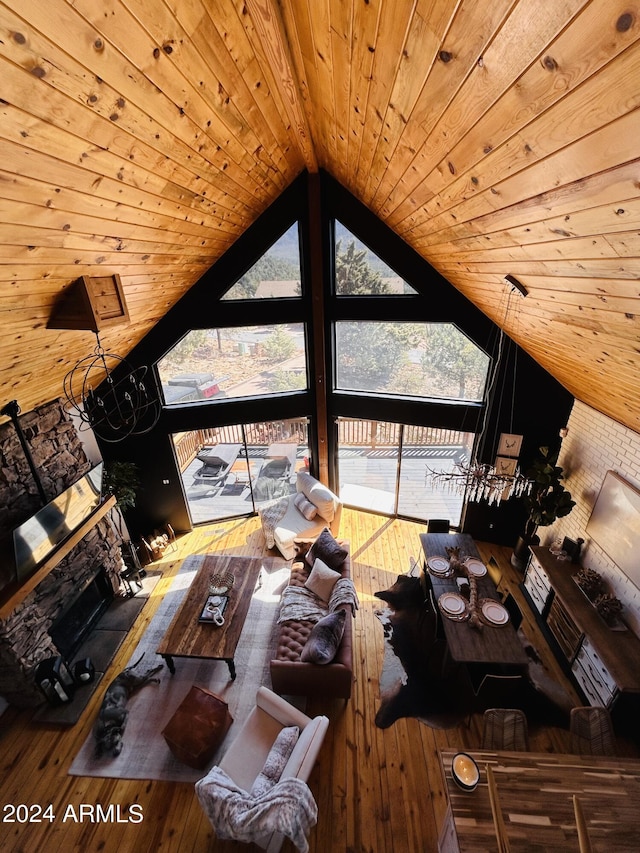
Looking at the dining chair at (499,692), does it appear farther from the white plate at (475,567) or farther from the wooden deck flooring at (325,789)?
the white plate at (475,567)

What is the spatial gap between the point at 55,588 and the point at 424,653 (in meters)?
4.59

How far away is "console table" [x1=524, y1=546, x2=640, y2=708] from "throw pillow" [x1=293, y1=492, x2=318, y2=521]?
3.27 m

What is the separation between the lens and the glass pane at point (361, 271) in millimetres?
5551

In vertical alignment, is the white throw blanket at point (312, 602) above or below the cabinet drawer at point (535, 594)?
above

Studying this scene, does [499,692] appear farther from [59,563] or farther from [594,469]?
[59,563]

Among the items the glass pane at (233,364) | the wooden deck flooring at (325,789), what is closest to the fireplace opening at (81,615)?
the wooden deck flooring at (325,789)

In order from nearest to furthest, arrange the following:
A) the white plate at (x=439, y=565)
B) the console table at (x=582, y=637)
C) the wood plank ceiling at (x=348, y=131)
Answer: the wood plank ceiling at (x=348, y=131) → the console table at (x=582, y=637) → the white plate at (x=439, y=565)

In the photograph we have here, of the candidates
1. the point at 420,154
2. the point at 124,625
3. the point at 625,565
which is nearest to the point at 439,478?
the point at 625,565

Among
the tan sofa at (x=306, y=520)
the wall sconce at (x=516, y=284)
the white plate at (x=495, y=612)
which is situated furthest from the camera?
the tan sofa at (x=306, y=520)

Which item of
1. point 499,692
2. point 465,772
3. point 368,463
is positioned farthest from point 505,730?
point 368,463

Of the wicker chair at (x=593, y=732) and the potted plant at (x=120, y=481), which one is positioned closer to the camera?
the wicker chair at (x=593, y=732)

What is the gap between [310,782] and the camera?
11.7 ft

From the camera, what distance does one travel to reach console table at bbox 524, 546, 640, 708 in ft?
11.8

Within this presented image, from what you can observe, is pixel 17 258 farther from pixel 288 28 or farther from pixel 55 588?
pixel 55 588
